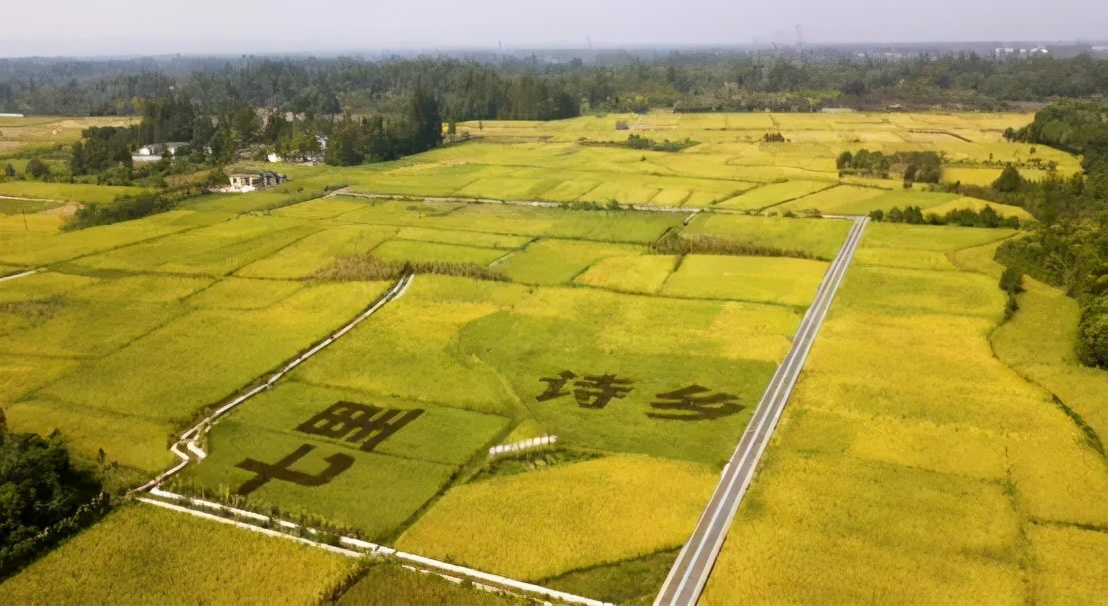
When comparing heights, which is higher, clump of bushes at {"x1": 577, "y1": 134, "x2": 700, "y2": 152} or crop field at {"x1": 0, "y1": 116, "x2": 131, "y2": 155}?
crop field at {"x1": 0, "y1": 116, "x2": 131, "y2": 155}

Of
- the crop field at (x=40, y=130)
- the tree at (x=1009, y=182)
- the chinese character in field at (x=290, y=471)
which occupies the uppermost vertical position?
the crop field at (x=40, y=130)

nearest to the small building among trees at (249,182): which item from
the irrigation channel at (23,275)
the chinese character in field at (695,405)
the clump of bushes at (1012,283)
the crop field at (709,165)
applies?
the crop field at (709,165)

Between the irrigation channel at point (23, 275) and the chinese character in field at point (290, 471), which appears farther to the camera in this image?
the irrigation channel at point (23, 275)

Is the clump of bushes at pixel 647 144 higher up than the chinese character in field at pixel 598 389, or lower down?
higher up

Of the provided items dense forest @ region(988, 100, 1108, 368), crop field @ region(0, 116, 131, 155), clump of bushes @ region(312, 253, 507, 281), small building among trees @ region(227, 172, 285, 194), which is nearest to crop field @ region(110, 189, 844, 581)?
clump of bushes @ region(312, 253, 507, 281)

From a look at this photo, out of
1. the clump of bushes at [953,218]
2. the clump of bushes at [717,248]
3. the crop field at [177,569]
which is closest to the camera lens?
the crop field at [177,569]

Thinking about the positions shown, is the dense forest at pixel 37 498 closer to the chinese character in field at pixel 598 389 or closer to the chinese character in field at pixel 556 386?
the chinese character in field at pixel 556 386

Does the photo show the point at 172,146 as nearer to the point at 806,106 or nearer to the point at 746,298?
the point at 746,298

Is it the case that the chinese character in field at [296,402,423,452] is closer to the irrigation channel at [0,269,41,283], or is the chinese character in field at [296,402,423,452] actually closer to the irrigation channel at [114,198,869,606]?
the irrigation channel at [114,198,869,606]
